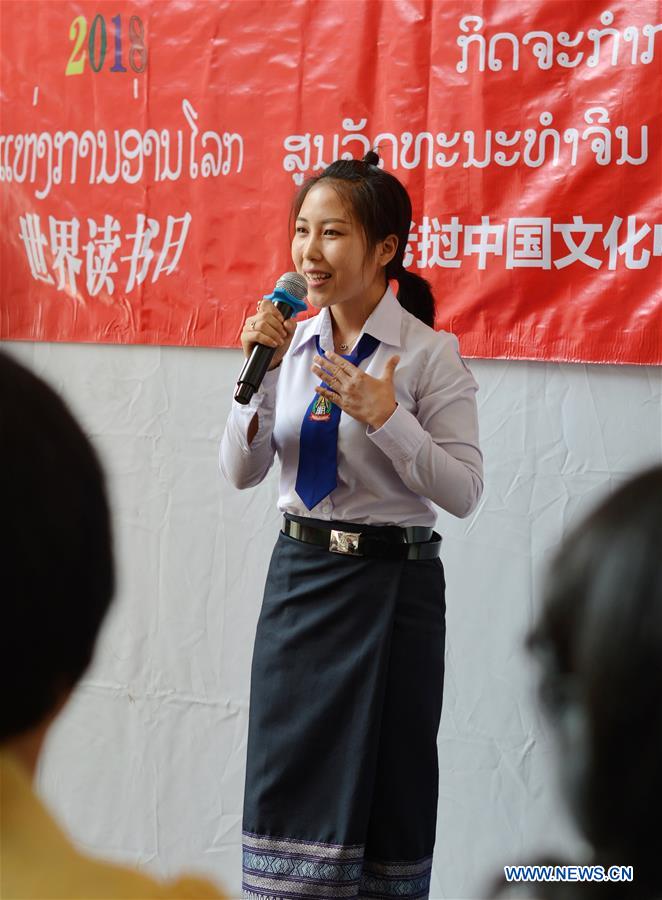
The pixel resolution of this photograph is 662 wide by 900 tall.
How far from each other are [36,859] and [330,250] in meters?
1.18

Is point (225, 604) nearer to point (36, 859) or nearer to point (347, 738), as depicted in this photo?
point (347, 738)

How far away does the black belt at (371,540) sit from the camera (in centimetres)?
164

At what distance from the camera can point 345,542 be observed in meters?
1.64

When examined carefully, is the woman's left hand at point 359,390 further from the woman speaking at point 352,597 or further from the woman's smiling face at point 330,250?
the woman's smiling face at point 330,250

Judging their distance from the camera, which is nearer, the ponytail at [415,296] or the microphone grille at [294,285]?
the microphone grille at [294,285]

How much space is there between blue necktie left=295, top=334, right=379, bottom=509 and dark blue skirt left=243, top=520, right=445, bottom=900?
0.32 feet

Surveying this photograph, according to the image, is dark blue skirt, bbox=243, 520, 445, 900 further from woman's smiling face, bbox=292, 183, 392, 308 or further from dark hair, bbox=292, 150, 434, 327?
dark hair, bbox=292, 150, 434, 327

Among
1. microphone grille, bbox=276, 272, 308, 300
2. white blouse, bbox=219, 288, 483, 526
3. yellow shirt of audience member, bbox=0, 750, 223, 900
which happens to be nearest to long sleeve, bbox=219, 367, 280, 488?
white blouse, bbox=219, 288, 483, 526

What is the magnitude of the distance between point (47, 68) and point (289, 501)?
1.53 metres

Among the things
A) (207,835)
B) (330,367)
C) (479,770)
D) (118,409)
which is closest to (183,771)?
(207,835)

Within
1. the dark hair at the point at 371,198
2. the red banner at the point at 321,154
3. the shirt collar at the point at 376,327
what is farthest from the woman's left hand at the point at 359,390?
the red banner at the point at 321,154

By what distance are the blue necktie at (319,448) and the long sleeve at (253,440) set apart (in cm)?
7

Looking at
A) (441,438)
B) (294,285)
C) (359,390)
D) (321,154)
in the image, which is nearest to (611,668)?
(359,390)

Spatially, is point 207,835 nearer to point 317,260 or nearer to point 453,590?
point 453,590
